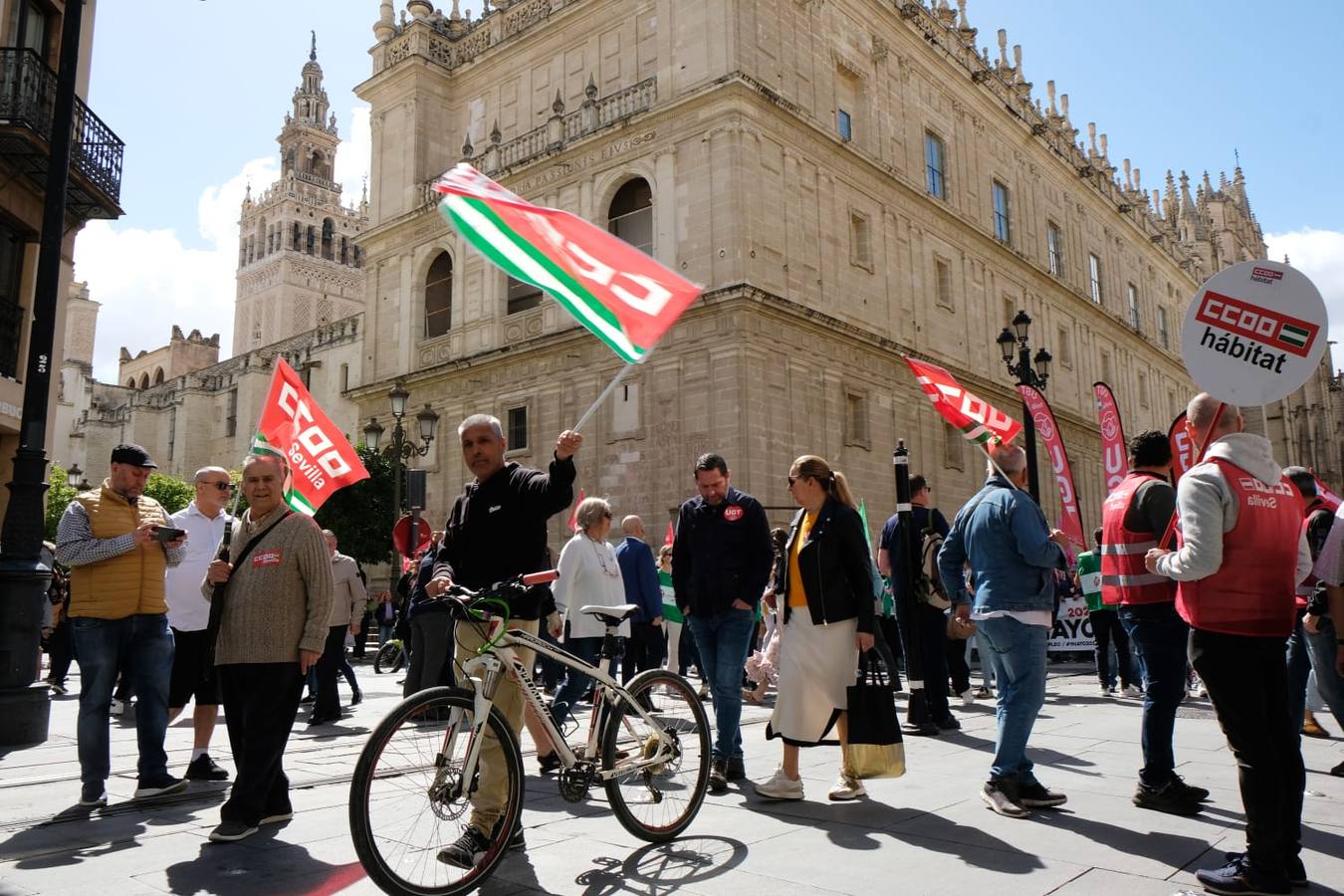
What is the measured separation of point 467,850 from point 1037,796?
3051 millimetres

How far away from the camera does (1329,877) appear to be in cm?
394

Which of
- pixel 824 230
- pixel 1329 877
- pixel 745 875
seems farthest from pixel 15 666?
pixel 824 230

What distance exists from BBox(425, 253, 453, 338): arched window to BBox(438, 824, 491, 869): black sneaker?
25.5m

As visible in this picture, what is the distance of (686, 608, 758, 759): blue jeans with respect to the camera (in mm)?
6062

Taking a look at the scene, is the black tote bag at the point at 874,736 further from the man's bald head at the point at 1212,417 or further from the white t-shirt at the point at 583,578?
the white t-shirt at the point at 583,578

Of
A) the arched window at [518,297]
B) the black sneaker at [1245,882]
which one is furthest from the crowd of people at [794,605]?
the arched window at [518,297]

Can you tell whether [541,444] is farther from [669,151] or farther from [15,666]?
[15,666]

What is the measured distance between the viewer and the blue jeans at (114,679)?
554cm

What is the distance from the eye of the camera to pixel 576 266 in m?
5.04

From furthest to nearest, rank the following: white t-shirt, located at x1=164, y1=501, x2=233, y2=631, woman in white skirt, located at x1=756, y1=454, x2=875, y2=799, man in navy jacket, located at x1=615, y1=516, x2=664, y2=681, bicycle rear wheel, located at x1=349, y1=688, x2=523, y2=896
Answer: man in navy jacket, located at x1=615, y1=516, x2=664, y2=681, white t-shirt, located at x1=164, y1=501, x2=233, y2=631, woman in white skirt, located at x1=756, y1=454, x2=875, y2=799, bicycle rear wheel, located at x1=349, y1=688, x2=523, y2=896

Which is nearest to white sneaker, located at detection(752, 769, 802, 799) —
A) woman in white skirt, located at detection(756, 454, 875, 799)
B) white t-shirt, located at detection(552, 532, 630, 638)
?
woman in white skirt, located at detection(756, 454, 875, 799)

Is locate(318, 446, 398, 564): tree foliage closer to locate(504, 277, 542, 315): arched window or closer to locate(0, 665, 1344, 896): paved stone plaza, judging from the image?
locate(504, 277, 542, 315): arched window

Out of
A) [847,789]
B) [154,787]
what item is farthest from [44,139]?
[847,789]

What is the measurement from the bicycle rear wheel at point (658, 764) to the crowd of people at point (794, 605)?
0.48 meters
